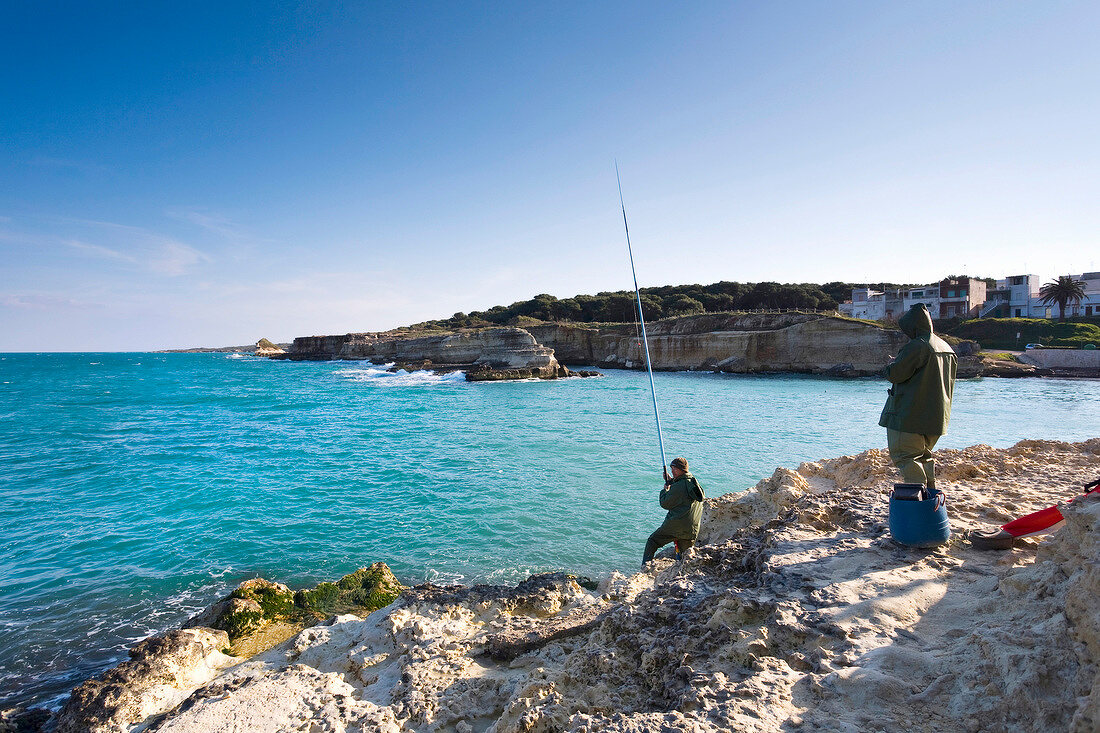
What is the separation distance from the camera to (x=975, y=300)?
5712 cm

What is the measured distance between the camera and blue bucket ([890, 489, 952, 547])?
3.95 meters

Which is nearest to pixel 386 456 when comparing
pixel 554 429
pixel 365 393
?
pixel 554 429

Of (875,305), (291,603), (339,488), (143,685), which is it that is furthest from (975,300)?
(143,685)

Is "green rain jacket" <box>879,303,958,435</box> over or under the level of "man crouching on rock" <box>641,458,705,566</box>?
over

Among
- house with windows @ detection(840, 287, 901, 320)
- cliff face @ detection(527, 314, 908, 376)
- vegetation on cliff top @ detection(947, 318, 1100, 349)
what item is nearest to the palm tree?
vegetation on cliff top @ detection(947, 318, 1100, 349)

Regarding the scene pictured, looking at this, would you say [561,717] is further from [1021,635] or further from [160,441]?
[160,441]

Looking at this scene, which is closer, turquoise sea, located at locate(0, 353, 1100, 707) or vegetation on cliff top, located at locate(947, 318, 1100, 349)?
turquoise sea, located at locate(0, 353, 1100, 707)

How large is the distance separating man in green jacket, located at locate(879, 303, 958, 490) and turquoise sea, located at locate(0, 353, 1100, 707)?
4203 millimetres

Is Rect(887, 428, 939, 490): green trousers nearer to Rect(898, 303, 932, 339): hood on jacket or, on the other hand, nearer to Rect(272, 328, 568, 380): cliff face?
Rect(898, 303, 932, 339): hood on jacket

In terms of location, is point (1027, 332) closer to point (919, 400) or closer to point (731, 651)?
point (919, 400)

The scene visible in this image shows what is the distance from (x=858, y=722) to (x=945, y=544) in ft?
8.14

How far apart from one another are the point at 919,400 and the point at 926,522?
43.1 inches

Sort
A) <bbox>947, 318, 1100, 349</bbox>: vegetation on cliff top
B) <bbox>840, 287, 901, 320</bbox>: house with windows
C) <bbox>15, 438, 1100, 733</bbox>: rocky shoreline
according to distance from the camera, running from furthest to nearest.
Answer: <bbox>840, 287, 901, 320</bbox>: house with windows
<bbox>947, 318, 1100, 349</bbox>: vegetation on cliff top
<bbox>15, 438, 1100, 733</bbox>: rocky shoreline

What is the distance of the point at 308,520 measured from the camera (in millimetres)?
9875
